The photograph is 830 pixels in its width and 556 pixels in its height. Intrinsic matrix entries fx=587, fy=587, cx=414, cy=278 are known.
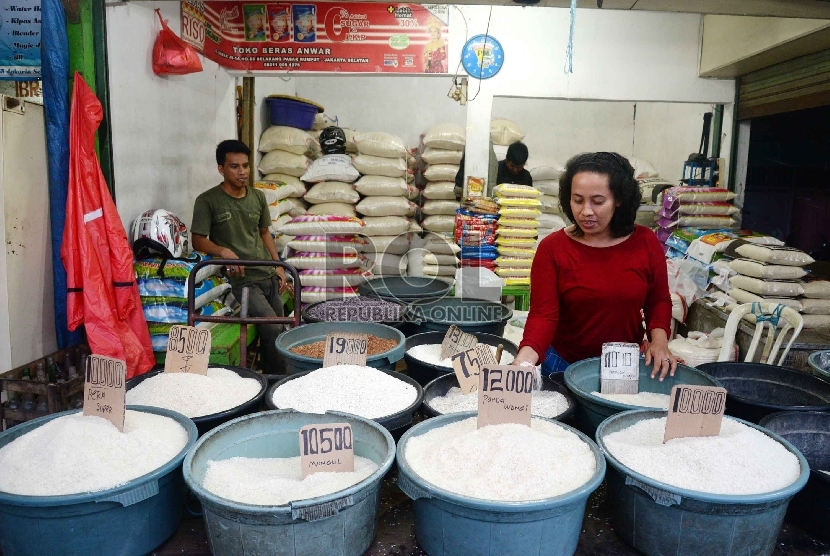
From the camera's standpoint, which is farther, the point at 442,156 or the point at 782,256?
the point at 442,156

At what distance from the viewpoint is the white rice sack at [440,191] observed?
514 cm

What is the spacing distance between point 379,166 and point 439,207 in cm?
65

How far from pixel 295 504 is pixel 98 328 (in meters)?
1.87

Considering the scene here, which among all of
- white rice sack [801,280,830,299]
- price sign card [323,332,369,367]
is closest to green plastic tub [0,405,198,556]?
price sign card [323,332,369,367]

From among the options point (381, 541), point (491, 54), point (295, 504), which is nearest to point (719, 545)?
point (381, 541)

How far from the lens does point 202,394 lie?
55.6 inches

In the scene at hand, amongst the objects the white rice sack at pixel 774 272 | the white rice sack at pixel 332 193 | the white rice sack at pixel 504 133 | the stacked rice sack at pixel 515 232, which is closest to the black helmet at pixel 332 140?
the white rice sack at pixel 332 193

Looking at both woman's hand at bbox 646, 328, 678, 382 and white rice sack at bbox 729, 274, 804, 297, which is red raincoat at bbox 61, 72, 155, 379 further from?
white rice sack at bbox 729, 274, 804, 297

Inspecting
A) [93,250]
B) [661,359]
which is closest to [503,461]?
[661,359]

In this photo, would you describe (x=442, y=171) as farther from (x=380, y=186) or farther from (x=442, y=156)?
(x=380, y=186)

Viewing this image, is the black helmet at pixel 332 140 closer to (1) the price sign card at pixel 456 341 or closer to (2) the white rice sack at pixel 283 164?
(2) the white rice sack at pixel 283 164

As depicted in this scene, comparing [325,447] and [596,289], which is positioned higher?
[596,289]

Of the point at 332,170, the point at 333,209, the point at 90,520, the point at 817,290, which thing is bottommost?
the point at 90,520

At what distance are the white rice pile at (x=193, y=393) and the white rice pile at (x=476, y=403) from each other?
18.3 inches
